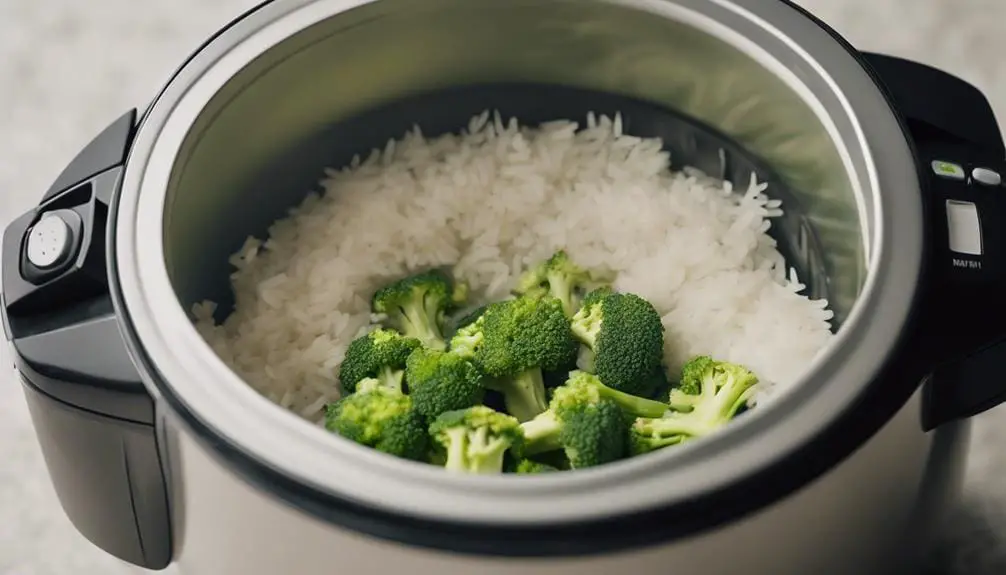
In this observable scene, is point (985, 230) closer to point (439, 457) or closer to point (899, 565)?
point (899, 565)

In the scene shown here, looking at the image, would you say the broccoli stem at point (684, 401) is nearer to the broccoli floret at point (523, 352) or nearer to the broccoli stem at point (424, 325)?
the broccoli floret at point (523, 352)

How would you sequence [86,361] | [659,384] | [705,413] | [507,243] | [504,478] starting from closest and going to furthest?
[504,478] < [86,361] < [705,413] < [659,384] < [507,243]

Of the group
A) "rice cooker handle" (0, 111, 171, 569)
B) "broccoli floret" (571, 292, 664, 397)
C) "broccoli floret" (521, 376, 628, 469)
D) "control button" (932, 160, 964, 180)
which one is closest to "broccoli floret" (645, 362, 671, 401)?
"broccoli floret" (571, 292, 664, 397)

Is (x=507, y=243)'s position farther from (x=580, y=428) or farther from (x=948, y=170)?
(x=948, y=170)

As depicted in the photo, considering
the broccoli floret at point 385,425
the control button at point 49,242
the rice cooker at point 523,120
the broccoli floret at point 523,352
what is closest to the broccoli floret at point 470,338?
the broccoli floret at point 523,352

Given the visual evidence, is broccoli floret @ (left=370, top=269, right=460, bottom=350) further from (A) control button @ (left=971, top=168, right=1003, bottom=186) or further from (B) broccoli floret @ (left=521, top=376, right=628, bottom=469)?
(A) control button @ (left=971, top=168, right=1003, bottom=186)

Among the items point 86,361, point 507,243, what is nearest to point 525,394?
point 507,243
